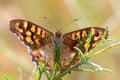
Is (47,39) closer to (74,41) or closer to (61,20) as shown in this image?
(74,41)

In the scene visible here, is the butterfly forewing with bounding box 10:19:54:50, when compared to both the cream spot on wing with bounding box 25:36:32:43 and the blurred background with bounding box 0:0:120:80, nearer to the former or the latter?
the cream spot on wing with bounding box 25:36:32:43

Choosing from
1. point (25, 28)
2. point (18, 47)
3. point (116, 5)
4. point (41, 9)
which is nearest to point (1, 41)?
point (18, 47)

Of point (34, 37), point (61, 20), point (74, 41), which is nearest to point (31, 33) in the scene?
point (34, 37)

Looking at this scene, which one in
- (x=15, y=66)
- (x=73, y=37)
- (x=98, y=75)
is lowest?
(x=98, y=75)

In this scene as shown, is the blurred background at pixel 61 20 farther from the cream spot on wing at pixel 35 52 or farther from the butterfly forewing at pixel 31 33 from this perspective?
the cream spot on wing at pixel 35 52

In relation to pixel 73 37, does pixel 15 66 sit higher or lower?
lower

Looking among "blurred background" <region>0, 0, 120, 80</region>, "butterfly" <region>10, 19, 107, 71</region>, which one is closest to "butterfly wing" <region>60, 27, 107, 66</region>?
"butterfly" <region>10, 19, 107, 71</region>

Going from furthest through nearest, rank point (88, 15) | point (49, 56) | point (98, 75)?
1. point (88, 15)
2. point (98, 75)
3. point (49, 56)

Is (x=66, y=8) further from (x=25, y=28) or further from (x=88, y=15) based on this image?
(x=25, y=28)
